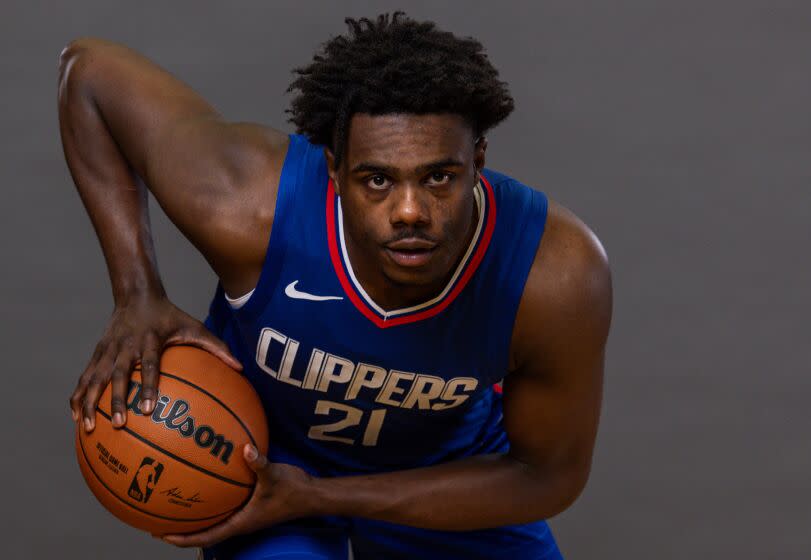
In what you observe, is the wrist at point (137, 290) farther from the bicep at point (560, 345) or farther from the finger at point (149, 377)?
the bicep at point (560, 345)

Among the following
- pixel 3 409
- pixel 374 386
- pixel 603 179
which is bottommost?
pixel 3 409

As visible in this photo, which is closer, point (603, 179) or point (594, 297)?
point (594, 297)

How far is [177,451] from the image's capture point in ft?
9.37

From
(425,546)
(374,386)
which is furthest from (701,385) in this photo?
(374,386)

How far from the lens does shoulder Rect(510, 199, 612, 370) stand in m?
2.94

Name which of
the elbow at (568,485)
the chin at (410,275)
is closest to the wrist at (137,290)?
the chin at (410,275)

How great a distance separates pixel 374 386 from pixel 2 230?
76.5 inches

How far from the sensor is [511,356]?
303cm

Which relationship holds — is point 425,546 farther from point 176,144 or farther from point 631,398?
point 631,398

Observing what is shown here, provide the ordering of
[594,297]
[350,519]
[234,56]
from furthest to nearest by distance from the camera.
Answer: [234,56]
[350,519]
[594,297]

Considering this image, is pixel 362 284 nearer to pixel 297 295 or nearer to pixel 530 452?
pixel 297 295

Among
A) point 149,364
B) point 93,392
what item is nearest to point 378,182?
point 149,364

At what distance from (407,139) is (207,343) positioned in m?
0.69

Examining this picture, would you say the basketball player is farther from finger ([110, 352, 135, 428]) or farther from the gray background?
the gray background
